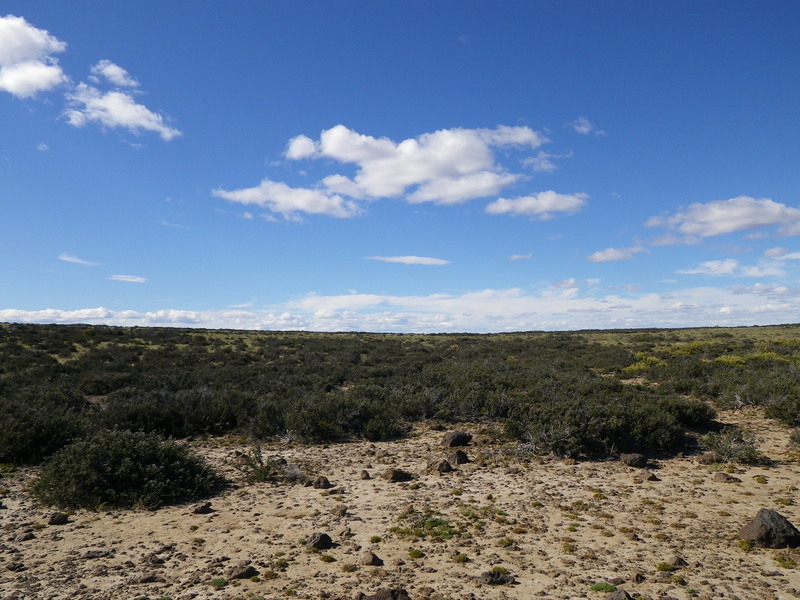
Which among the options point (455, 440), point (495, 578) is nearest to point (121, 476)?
point (495, 578)

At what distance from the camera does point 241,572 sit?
19.2 ft

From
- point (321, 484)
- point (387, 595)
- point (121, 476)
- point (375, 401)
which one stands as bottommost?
point (321, 484)

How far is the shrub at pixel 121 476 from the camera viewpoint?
8289 mm

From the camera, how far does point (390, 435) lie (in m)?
13.4

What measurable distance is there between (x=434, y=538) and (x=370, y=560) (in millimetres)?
1097

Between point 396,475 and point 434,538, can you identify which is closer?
point 434,538

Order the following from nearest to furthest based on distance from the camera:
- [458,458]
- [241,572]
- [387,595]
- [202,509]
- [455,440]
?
[387,595]
[241,572]
[202,509]
[458,458]
[455,440]

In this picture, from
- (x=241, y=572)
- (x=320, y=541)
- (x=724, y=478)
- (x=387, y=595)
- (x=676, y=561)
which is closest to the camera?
(x=387, y=595)

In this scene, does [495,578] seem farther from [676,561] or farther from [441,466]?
[441,466]

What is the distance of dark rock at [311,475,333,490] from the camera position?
9.30m

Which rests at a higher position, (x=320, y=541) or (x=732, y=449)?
(x=732, y=449)

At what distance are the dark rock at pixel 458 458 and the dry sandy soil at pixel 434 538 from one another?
0.54 meters

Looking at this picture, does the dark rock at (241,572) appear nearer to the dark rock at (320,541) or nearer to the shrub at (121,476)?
the dark rock at (320,541)

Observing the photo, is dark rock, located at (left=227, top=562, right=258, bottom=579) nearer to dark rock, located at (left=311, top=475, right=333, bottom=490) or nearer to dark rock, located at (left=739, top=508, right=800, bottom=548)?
dark rock, located at (left=311, top=475, right=333, bottom=490)
